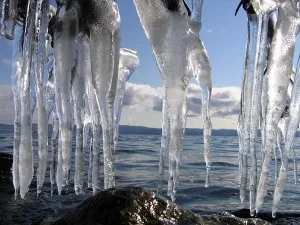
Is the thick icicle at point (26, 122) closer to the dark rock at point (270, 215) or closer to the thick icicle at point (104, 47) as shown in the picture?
the thick icicle at point (104, 47)

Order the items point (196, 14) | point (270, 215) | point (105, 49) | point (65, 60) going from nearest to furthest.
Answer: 1. point (196, 14)
2. point (105, 49)
3. point (65, 60)
4. point (270, 215)

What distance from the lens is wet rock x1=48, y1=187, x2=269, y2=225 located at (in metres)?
3.49

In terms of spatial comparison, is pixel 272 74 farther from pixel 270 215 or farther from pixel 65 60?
pixel 270 215

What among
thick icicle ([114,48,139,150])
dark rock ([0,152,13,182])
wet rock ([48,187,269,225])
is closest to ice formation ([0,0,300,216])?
wet rock ([48,187,269,225])

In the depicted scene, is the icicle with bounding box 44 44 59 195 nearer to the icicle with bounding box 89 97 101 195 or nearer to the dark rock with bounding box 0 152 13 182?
the icicle with bounding box 89 97 101 195

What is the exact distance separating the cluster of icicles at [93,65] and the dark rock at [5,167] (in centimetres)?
598

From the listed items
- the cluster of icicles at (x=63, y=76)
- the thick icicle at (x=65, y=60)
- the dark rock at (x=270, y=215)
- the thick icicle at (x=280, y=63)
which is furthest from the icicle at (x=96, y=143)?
the dark rock at (x=270, y=215)

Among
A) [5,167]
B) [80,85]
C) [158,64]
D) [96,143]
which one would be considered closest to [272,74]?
[158,64]

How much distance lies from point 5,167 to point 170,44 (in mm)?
9459

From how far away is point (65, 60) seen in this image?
406 cm

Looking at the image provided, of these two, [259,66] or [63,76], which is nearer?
[259,66]

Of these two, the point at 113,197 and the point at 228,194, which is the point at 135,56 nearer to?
the point at 113,197

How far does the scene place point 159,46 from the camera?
3.54 metres

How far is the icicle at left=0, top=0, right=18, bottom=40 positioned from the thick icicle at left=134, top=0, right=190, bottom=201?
4.82 feet
